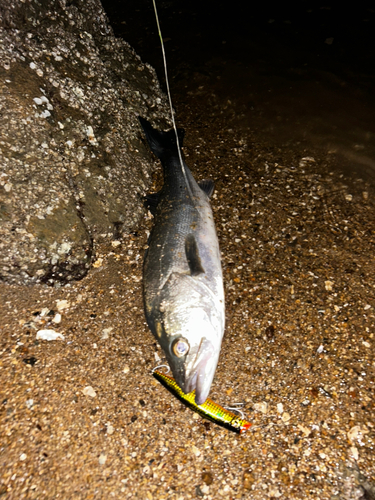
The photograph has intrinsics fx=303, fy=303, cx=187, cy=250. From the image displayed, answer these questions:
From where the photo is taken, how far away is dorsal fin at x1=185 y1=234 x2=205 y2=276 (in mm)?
2795

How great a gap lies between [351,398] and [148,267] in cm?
211

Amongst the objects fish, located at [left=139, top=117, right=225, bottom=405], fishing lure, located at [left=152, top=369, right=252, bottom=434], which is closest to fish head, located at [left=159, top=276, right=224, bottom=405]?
fish, located at [left=139, top=117, right=225, bottom=405]

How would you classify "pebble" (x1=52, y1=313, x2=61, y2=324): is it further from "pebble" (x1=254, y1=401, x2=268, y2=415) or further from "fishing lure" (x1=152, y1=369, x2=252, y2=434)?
"pebble" (x1=254, y1=401, x2=268, y2=415)

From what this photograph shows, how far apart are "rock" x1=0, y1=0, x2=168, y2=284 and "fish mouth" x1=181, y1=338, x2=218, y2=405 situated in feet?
5.39

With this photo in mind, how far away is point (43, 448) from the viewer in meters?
2.42

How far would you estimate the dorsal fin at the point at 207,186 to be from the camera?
3.72m

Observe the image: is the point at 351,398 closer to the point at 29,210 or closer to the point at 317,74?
the point at 29,210

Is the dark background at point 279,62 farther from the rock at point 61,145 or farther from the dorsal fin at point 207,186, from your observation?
the rock at point 61,145

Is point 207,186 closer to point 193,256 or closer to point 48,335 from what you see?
point 193,256

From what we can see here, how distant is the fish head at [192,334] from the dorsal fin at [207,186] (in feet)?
4.49

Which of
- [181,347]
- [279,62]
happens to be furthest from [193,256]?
[279,62]

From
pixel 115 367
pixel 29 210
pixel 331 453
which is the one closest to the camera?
pixel 331 453

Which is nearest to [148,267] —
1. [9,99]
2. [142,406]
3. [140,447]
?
[142,406]

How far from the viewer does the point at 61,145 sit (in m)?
3.48
